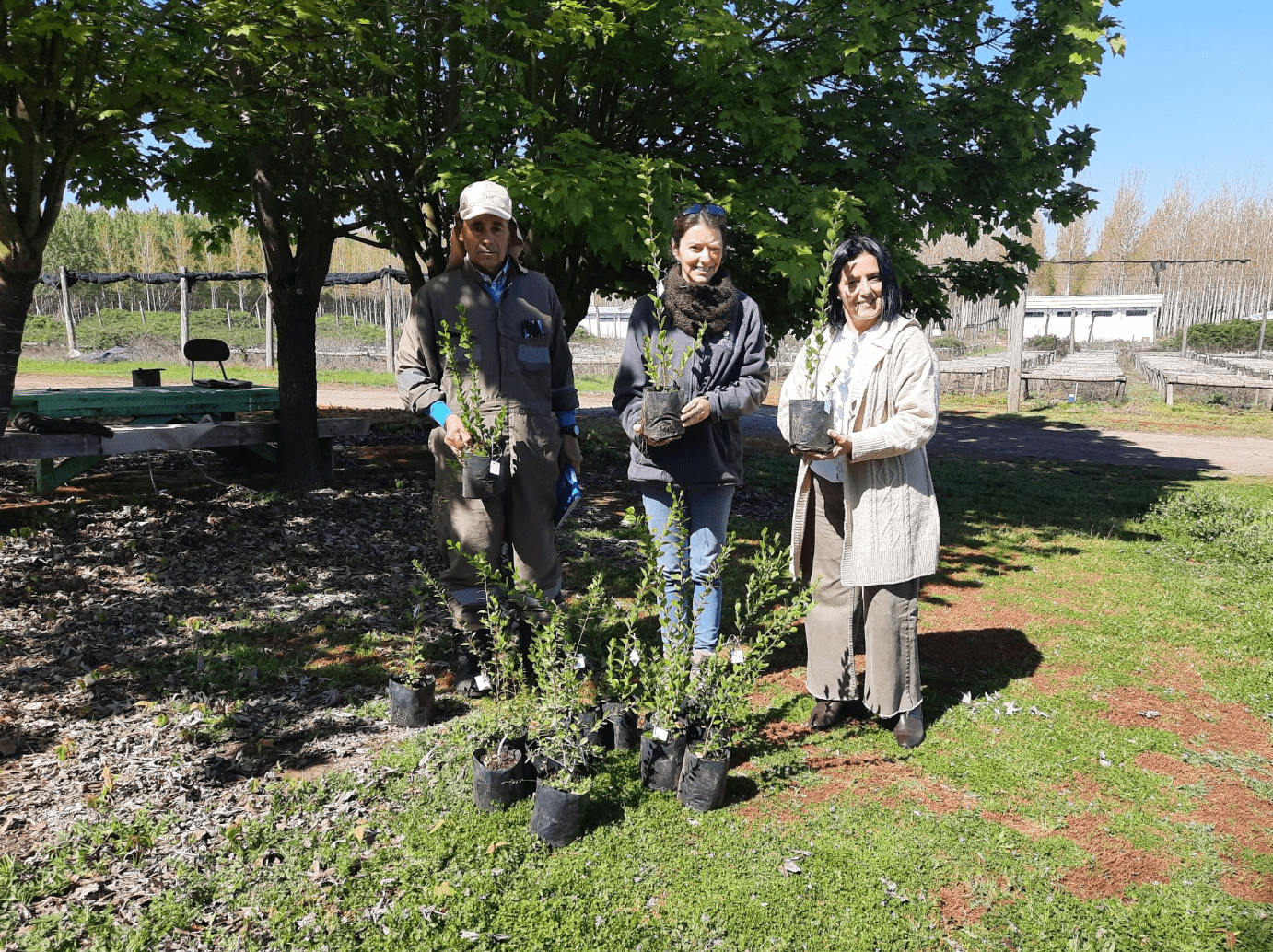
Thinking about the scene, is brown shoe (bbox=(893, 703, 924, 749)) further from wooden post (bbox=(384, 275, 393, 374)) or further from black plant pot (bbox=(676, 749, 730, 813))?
wooden post (bbox=(384, 275, 393, 374))

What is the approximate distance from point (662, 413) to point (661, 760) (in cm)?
131

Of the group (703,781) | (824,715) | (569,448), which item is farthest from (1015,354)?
(703,781)

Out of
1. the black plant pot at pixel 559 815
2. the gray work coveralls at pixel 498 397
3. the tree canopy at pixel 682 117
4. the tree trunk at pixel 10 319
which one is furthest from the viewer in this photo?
the tree canopy at pixel 682 117

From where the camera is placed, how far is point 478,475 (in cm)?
331

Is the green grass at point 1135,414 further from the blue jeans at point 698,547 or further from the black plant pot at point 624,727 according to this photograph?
the black plant pot at point 624,727

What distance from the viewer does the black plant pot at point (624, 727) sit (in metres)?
3.53

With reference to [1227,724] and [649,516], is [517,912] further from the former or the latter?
[1227,724]

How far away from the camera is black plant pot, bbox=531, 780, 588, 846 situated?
9.41ft

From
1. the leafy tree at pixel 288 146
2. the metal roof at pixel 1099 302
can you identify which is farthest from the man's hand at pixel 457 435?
the metal roof at pixel 1099 302

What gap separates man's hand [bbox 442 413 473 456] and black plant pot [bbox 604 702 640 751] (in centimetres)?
125

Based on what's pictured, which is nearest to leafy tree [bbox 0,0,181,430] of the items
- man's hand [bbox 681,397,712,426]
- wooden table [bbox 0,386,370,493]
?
wooden table [bbox 0,386,370,493]

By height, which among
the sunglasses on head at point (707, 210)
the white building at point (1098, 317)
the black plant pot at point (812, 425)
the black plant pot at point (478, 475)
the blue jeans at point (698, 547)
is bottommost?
the blue jeans at point (698, 547)

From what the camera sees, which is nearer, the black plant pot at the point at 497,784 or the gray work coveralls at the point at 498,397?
the black plant pot at the point at 497,784

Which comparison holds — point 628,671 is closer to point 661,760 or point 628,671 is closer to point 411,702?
point 661,760
